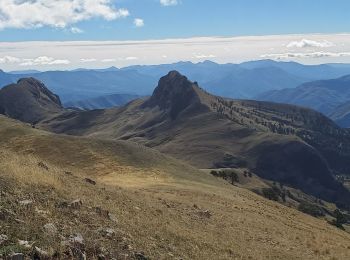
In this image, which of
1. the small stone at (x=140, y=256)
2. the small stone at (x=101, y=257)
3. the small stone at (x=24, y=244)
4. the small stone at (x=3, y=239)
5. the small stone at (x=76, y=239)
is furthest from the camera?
the small stone at (x=140, y=256)

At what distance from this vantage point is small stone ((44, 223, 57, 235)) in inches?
627

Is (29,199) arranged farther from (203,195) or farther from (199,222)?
(203,195)

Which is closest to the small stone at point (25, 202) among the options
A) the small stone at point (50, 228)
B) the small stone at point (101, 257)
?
the small stone at point (50, 228)

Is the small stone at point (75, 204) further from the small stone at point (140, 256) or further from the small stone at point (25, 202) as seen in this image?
the small stone at point (140, 256)

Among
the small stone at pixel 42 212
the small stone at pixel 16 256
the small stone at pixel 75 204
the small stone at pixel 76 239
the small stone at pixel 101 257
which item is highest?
the small stone at pixel 16 256

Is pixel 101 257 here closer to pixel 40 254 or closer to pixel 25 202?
pixel 40 254

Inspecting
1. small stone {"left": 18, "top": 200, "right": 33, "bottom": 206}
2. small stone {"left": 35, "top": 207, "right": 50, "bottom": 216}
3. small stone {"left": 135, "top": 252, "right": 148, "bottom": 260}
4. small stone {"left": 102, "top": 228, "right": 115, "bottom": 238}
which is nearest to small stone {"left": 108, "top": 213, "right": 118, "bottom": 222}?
small stone {"left": 102, "top": 228, "right": 115, "bottom": 238}

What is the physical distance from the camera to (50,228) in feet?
53.2

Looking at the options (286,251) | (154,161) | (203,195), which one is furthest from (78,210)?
(154,161)

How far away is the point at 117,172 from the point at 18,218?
37.0 meters

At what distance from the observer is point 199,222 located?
27922 millimetres

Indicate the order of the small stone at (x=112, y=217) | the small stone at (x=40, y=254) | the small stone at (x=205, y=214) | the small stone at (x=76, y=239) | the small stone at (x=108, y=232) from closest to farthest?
the small stone at (x=40, y=254)
the small stone at (x=76, y=239)
the small stone at (x=108, y=232)
the small stone at (x=112, y=217)
the small stone at (x=205, y=214)

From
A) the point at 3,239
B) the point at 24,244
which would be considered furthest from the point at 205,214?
the point at 3,239

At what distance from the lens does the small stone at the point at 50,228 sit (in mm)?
15930
